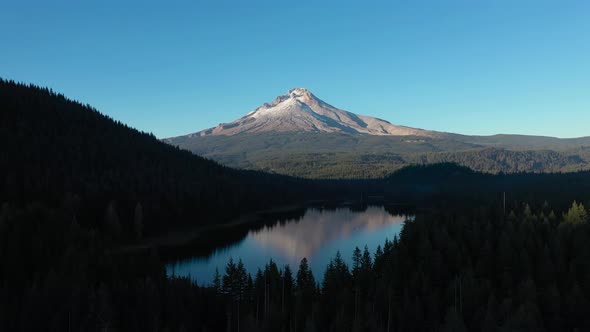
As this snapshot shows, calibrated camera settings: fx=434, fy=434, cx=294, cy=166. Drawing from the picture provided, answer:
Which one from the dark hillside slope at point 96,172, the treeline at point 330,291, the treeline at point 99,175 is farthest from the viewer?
the dark hillside slope at point 96,172

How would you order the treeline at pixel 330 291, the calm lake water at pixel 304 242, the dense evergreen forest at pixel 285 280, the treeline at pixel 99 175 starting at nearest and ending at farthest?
the treeline at pixel 330 291 → the dense evergreen forest at pixel 285 280 → the calm lake water at pixel 304 242 → the treeline at pixel 99 175

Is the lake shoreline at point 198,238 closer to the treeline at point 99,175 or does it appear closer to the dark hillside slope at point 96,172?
the treeline at point 99,175

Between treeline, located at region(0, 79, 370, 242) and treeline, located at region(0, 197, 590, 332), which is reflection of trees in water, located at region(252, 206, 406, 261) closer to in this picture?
treeline, located at region(0, 79, 370, 242)

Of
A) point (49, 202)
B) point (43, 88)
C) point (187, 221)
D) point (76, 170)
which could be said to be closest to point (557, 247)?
point (187, 221)

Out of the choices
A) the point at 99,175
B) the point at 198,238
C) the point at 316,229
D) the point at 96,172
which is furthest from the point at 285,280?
the point at 96,172

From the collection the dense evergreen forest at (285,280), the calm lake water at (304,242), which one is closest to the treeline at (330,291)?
the dense evergreen forest at (285,280)

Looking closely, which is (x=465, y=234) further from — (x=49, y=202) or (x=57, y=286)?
(x=49, y=202)

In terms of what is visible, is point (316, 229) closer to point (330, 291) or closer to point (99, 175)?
point (99, 175)

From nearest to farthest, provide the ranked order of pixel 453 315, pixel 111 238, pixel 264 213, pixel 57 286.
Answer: pixel 453 315, pixel 57 286, pixel 111 238, pixel 264 213
